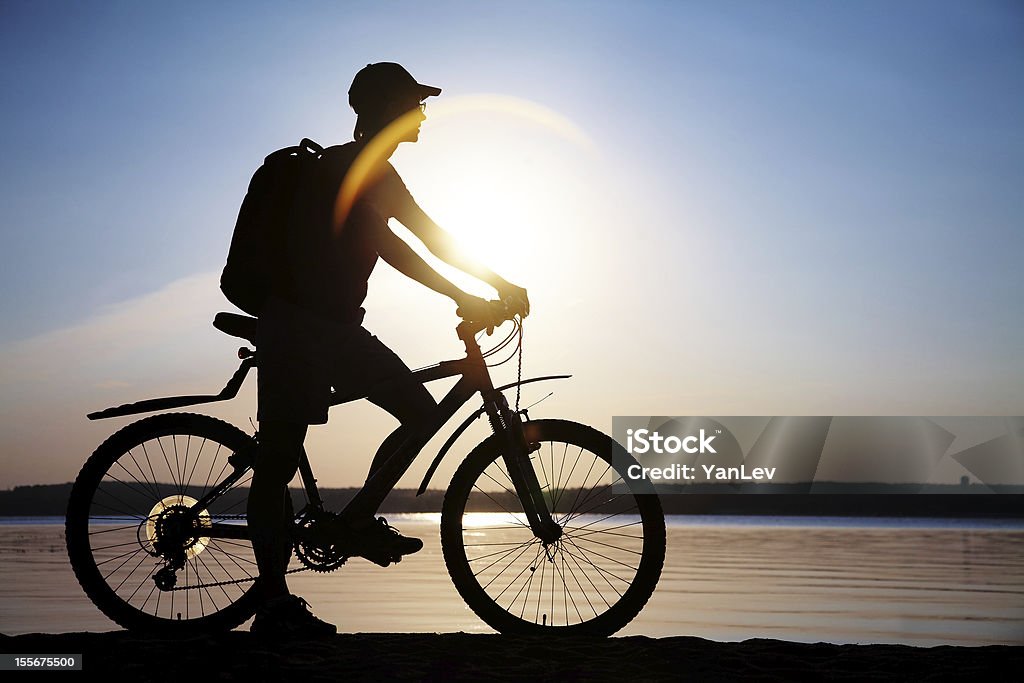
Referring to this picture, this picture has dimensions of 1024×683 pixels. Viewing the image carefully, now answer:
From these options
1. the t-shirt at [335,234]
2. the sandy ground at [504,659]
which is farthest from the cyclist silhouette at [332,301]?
the sandy ground at [504,659]

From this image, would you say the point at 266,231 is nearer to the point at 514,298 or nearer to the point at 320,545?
the point at 514,298

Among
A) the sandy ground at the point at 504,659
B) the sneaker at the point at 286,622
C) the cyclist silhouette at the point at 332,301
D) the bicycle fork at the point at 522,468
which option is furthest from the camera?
the bicycle fork at the point at 522,468

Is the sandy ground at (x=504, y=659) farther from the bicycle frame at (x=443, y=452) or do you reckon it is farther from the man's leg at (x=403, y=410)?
the man's leg at (x=403, y=410)

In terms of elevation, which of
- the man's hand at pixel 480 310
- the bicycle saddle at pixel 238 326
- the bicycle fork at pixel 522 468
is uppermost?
the man's hand at pixel 480 310

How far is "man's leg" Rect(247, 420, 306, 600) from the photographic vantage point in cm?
430

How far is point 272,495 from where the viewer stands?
4.36 meters

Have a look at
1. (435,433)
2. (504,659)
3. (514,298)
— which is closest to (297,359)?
(435,433)

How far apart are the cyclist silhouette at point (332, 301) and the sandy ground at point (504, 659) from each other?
14.1 inches

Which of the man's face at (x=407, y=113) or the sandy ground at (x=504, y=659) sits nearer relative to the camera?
the sandy ground at (x=504, y=659)

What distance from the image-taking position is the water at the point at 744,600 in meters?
9.52

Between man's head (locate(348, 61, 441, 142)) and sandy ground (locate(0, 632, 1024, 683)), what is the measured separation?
231 centimetres

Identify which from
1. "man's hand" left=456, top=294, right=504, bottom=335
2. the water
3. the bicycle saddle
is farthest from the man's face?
the water

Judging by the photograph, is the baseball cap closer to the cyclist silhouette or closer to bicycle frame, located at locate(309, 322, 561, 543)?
the cyclist silhouette

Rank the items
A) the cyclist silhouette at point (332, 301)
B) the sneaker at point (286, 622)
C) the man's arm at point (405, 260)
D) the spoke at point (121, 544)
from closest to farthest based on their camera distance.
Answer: the sneaker at point (286, 622) < the cyclist silhouette at point (332, 301) < the man's arm at point (405, 260) < the spoke at point (121, 544)
